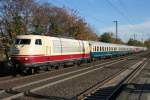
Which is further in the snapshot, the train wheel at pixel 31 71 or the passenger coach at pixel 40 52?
the train wheel at pixel 31 71

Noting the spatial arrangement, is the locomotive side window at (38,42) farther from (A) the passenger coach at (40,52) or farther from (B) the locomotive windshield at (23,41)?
(B) the locomotive windshield at (23,41)

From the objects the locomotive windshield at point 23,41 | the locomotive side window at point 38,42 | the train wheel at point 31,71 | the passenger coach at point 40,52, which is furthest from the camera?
the train wheel at point 31,71

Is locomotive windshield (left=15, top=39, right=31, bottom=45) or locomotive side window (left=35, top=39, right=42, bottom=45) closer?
locomotive windshield (left=15, top=39, right=31, bottom=45)

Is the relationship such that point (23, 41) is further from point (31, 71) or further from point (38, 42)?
point (31, 71)

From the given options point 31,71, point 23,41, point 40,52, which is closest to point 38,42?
point 40,52

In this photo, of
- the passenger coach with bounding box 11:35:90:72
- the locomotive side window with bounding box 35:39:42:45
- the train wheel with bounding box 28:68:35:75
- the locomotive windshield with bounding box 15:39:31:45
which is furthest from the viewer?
the train wheel with bounding box 28:68:35:75

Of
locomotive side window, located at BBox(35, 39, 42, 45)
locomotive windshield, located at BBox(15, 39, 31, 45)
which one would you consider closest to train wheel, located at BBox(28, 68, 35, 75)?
locomotive side window, located at BBox(35, 39, 42, 45)

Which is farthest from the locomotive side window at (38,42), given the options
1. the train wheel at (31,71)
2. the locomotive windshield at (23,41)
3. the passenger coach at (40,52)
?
the train wheel at (31,71)

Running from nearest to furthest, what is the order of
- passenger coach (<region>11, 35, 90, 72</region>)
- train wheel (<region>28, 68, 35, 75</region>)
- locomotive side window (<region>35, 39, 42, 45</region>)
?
passenger coach (<region>11, 35, 90, 72</region>), locomotive side window (<region>35, 39, 42, 45</region>), train wheel (<region>28, 68, 35, 75</region>)

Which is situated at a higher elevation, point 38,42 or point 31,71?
point 38,42

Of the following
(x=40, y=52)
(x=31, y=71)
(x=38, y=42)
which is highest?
(x=38, y=42)

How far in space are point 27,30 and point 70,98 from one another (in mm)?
32817

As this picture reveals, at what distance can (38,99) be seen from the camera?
45.7 feet

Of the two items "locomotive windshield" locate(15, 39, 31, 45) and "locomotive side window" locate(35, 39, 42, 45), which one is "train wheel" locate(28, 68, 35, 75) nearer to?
"locomotive side window" locate(35, 39, 42, 45)
